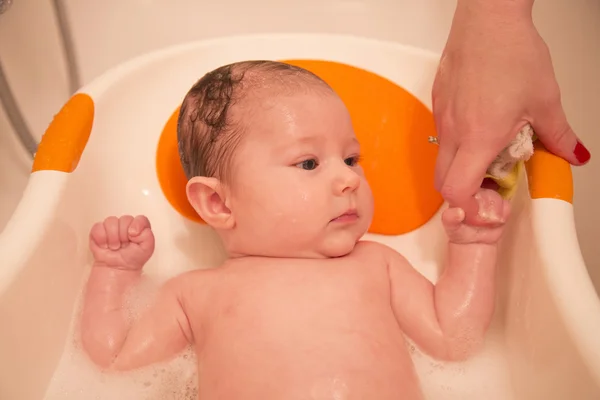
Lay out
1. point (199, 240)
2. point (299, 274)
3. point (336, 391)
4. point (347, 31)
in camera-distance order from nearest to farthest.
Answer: point (336, 391) < point (299, 274) < point (199, 240) < point (347, 31)

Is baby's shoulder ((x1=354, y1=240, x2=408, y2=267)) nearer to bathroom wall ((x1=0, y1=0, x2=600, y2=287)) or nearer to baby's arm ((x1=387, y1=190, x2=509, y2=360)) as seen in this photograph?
baby's arm ((x1=387, y1=190, x2=509, y2=360))

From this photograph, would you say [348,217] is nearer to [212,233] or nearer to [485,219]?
[485,219]

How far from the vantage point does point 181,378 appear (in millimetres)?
856

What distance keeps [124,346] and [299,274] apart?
287 millimetres

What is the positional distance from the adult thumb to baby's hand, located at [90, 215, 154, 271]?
0.63 metres

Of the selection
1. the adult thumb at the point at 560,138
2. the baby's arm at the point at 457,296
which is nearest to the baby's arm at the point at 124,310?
the baby's arm at the point at 457,296

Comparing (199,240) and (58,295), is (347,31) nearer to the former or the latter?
(199,240)

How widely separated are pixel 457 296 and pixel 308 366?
0.89 feet

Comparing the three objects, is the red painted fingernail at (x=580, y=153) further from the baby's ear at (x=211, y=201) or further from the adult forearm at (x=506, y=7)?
the baby's ear at (x=211, y=201)

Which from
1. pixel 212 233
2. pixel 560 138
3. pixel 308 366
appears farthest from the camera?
pixel 212 233

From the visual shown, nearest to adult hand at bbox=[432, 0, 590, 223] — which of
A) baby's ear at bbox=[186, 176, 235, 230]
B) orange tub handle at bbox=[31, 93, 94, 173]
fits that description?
baby's ear at bbox=[186, 176, 235, 230]

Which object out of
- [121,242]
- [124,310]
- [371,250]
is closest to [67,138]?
[121,242]

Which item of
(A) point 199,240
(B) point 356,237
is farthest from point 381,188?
(A) point 199,240

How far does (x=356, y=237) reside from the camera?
33.0 inches
